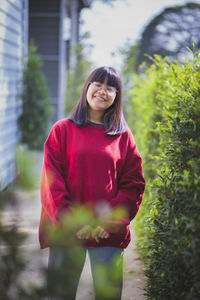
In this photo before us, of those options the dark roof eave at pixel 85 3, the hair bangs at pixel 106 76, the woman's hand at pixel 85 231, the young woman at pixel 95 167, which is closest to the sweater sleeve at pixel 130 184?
the young woman at pixel 95 167

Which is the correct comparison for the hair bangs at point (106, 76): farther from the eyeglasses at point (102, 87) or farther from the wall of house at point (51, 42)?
the wall of house at point (51, 42)

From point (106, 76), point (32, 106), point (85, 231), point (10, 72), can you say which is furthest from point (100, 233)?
point (32, 106)

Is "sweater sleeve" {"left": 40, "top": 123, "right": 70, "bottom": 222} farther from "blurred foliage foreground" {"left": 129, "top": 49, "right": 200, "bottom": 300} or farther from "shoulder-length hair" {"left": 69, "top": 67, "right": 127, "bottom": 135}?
"blurred foliage foreground" {"left": 129, "top": 49, "right": 200, "bottom": 300}

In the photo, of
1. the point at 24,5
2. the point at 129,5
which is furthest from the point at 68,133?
the point at 129,5

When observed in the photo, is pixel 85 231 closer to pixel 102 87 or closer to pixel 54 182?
pixel 54 182

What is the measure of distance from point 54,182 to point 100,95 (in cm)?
61

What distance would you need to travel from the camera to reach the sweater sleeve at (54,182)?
6.17ft

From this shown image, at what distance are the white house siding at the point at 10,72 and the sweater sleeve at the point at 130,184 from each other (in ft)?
11.5

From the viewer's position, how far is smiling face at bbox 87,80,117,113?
211cm

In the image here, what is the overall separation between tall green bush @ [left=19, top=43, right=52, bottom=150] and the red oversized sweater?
5.61 m

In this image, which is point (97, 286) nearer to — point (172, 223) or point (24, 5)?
point (172, 223)

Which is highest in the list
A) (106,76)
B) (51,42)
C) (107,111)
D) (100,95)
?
(51,42)

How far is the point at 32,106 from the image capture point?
7902 mm

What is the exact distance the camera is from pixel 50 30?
10.7 meters
